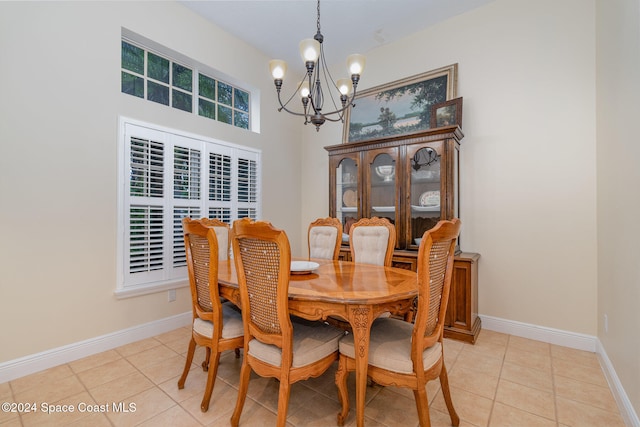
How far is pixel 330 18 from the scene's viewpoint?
3.27 m

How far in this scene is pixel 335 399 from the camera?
6.10ft

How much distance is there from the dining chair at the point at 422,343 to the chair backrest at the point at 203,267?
0.83 m

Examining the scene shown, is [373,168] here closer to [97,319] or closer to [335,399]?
[335,399]

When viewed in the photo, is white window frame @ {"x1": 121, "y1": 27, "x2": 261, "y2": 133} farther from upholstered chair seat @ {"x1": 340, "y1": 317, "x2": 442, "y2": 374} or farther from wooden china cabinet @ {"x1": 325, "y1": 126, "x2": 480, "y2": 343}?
upholstered chair seat @ {"x1": 340, "y1": 317, "x2": 442, "y2": 374}

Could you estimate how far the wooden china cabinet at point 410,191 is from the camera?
280cm

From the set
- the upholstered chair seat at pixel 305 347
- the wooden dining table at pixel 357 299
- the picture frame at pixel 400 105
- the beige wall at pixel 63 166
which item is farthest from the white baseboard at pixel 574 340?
the beige wall at pixel 63 166

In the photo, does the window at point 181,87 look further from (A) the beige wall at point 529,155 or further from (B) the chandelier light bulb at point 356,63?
(A) the beige wall at point 529,155

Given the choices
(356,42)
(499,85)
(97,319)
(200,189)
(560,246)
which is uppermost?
(356,42)

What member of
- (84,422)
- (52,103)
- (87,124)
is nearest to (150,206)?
(87,124)

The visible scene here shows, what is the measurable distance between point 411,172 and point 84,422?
325 cm

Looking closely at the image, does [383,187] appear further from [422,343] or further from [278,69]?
[422,343]

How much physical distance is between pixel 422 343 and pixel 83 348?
272 centimetres

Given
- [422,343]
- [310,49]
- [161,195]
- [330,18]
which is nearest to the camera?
[422,343]

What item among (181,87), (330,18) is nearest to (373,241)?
(330,18)
